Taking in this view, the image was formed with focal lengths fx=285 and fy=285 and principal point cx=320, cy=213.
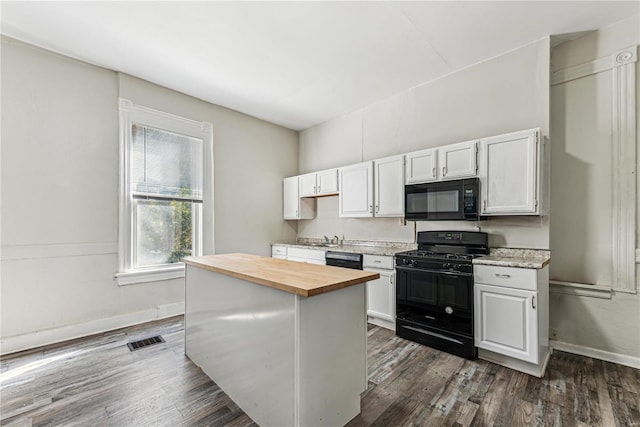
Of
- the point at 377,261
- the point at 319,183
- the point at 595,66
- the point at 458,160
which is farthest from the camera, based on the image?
the point at 319,183

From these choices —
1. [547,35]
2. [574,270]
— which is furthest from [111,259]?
[547,35]

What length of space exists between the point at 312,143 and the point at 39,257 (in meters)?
3.90

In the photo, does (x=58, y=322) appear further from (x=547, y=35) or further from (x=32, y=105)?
(x=547, y=35)

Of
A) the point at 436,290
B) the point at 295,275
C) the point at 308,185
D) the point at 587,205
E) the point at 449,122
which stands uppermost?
the point at 449,122

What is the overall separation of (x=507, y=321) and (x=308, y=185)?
3.21 meters

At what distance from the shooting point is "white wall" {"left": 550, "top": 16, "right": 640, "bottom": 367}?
247 cm

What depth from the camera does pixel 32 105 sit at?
2.83m

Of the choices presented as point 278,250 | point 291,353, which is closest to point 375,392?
point 291,353

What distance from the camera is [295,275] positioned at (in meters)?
1.75

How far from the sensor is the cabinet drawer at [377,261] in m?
3.24

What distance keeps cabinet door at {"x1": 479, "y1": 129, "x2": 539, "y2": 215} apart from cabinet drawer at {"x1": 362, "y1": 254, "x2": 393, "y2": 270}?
108 centimetres

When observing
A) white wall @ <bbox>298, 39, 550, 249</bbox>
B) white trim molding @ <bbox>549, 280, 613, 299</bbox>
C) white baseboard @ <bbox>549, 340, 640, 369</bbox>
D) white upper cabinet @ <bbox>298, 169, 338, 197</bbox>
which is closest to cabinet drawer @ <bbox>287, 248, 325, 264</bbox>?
white wall @ <bbox>298, 39, 550, 249</bbox>

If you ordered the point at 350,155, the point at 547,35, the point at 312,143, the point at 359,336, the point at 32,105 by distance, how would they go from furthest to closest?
the point at 312,143, the point at 350,155, the point at 32,105, the point at 547,35, the point at 359,336

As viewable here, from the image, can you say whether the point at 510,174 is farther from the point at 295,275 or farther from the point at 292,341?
the point at 292,341
